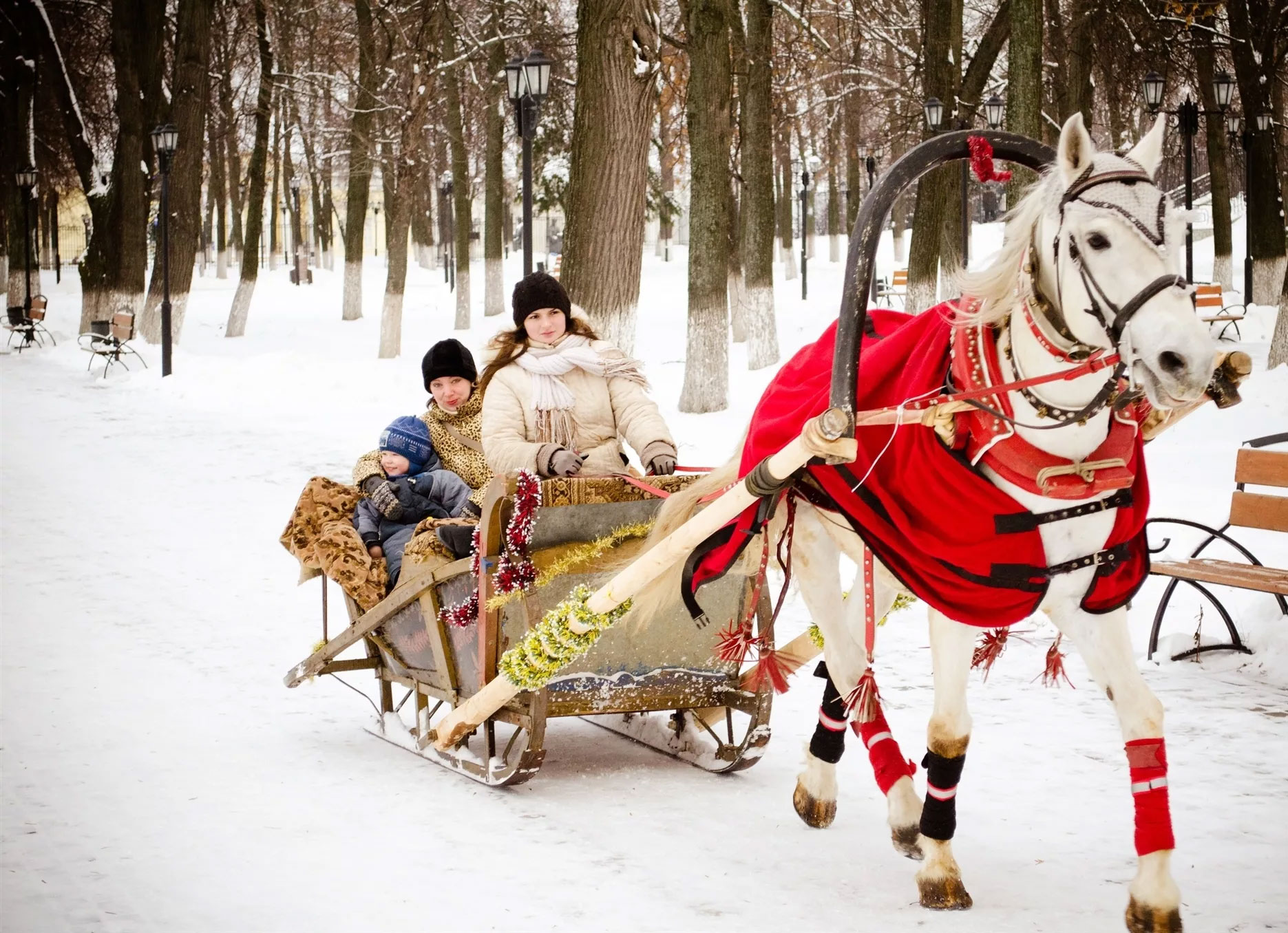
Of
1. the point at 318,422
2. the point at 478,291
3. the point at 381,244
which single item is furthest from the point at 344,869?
the point at 381,244

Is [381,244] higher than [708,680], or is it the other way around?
[381,244]

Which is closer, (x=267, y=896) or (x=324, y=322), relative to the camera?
(x=267, y=896)

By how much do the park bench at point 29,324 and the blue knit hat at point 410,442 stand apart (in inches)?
953

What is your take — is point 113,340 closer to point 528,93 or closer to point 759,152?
point 759,152

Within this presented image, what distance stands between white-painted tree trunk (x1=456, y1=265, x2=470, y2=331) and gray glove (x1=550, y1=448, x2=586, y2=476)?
2250 cm

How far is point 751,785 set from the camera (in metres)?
5.17

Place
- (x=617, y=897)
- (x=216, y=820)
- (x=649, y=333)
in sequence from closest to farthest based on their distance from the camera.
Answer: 1. (x=617, y=897)
2. (x=216, y=820)
3. (x=649, y=333)

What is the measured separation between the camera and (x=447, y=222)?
5566cm

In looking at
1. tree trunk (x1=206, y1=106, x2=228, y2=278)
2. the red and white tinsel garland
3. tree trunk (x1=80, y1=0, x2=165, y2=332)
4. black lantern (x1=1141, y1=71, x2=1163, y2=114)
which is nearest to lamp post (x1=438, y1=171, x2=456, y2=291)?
tree trunk (x1=206, y1=106, x2=228, y2=278)

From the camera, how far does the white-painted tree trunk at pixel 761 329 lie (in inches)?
731

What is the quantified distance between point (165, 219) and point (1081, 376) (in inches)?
880

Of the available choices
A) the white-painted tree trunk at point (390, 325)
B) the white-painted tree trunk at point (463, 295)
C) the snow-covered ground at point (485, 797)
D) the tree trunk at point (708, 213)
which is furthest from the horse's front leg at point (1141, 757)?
the white-painted tree trunk at point (463, 295)

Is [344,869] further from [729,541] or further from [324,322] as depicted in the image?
[324,322]

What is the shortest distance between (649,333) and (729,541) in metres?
23.8
